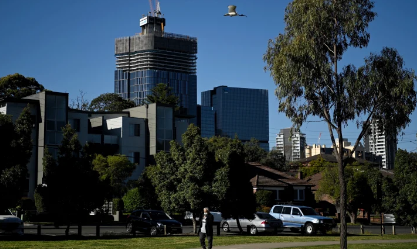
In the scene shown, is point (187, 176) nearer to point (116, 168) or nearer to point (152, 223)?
point (152, 223)

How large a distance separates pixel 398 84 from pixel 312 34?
14.6 ft

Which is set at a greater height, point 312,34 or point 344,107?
point 312,34

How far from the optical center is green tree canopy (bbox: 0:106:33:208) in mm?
31188

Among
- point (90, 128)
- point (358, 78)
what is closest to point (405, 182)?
point (358, 78)

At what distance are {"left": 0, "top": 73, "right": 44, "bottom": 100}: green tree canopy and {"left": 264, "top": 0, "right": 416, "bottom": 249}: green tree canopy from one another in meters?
70.9

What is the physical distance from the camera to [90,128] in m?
83.1

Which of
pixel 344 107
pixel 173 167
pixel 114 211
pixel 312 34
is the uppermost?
pixel 312 34

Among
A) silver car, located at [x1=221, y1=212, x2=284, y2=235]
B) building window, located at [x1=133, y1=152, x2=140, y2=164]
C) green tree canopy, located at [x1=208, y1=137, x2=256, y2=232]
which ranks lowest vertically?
silver car, located at [x1=221, y1=212, x2=284, y2=235]

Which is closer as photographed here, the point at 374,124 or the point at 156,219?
the point at 374,124

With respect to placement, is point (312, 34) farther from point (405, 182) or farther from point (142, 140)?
point (142, 140)

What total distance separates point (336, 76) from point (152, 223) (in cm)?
1551

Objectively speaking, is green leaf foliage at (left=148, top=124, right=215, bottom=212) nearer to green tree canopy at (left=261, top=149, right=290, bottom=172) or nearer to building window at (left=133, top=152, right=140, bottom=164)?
building window at (left=133, top=152, right=140, bottom=164)

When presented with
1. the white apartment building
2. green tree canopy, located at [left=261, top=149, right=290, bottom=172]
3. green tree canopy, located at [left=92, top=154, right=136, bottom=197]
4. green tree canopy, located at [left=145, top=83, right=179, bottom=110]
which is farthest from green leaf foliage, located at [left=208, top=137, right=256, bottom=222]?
green tree canopy, located at [left=261, top=149, right=290, bottom=172]

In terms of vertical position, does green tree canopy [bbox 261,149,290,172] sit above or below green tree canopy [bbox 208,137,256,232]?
above
